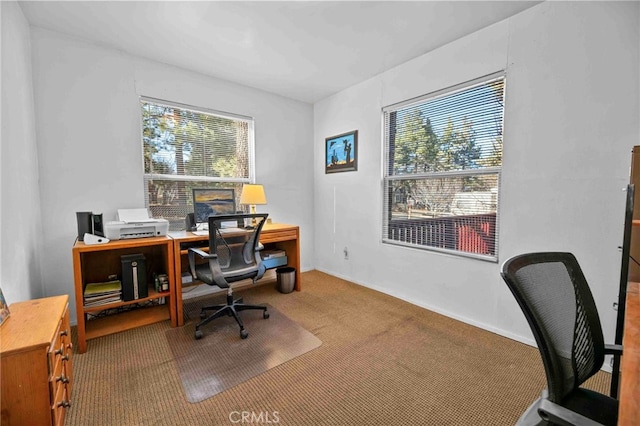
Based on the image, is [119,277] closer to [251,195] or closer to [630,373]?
[251,195]

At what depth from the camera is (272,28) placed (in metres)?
2.28

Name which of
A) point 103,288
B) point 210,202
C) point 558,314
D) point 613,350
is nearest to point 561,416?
point 558,314

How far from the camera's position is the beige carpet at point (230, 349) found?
5.72 ft

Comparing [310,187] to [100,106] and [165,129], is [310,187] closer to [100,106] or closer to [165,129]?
[165,129]

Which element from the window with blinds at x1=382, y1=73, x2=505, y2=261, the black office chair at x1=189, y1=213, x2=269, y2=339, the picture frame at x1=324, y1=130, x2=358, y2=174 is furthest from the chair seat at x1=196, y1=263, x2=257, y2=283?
the picture frame at x1=324, y1=130, x2=358, y2=174

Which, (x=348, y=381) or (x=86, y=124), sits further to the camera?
(x=86, y=124)

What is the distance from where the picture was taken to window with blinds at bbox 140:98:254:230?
2.88 metres

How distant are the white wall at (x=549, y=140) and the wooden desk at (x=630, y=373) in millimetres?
933

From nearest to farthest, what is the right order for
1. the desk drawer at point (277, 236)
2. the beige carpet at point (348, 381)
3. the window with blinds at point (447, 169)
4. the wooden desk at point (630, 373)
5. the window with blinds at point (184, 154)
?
1. the wooden desk at point (630, 373)
2. the beige carpet at point (348, 381)
3. the window with blinds at point (447, 169)
4. the window with blinds at point (184, 154)
5. the desk drawer at point (277, 236)

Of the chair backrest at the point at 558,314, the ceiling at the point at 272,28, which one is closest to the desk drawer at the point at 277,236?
the ceiling at the point at 272,28

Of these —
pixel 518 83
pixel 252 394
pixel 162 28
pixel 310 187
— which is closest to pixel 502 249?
pixel 518 83

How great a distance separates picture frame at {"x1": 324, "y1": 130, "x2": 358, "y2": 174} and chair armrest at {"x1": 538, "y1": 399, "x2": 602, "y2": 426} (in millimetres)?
2982

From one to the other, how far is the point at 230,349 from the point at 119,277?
1.37 m

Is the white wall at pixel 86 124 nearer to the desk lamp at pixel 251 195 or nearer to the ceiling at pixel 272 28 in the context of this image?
the ceiling at pixel 272 28
